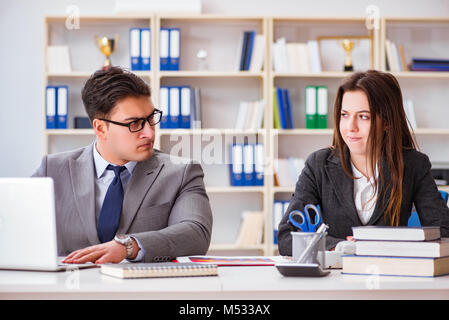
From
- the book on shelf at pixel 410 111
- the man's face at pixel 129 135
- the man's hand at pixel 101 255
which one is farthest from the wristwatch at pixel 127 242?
the book on shelf at pixel 410 111

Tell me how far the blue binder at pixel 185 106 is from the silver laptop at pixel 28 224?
108 inches

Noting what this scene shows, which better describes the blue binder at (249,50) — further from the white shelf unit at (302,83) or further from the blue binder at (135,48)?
the blue binder at (135,48)

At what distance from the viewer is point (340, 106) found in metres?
2.30

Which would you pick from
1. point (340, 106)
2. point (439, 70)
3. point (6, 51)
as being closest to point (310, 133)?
point (439, 70)

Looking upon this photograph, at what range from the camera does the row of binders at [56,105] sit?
13.5 ft

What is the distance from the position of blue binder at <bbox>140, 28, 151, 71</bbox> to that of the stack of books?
2947 mm

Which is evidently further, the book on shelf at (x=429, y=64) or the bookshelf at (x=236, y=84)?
the book on shelf at (x=429, y=64)

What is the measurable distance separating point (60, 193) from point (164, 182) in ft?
1.14

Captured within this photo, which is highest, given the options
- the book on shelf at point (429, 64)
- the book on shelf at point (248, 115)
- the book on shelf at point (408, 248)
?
the book on shelf at point (429, 64)

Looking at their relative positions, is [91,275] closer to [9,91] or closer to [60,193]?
[60,193]

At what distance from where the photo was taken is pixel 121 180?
2.09 meters

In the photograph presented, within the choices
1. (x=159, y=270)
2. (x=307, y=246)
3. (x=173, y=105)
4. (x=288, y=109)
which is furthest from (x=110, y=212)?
(x=288, y=109)
